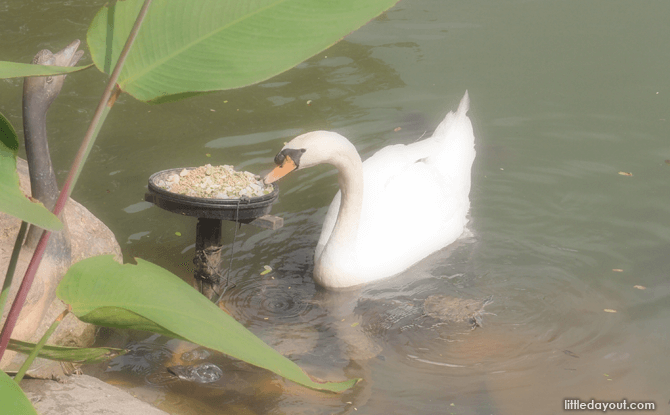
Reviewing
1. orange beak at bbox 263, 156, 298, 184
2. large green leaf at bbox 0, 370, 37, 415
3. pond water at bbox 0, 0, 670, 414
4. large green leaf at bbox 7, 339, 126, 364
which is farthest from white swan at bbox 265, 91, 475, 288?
large green leaf at bbox 0, 370, 37, 415

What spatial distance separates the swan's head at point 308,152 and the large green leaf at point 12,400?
9.61ft

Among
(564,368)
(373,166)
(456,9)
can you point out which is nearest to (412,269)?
(373,166)

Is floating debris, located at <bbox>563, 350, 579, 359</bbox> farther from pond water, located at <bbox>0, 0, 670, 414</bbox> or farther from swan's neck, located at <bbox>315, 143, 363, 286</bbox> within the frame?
swan's neck, located at <bbox>315, 143, 363, 286</bbox>

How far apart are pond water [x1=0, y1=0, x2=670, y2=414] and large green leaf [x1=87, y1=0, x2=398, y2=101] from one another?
2.62m

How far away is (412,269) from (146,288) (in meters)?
3.92

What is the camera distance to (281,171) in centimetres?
380

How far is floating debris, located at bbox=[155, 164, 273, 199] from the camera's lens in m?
3.79

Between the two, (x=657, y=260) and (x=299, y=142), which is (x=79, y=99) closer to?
(x=299, y=142)

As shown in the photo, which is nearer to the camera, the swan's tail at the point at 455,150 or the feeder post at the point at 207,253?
the feeder post at the point at 207,253

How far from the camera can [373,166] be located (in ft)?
16.4

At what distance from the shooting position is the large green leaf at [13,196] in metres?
0.81

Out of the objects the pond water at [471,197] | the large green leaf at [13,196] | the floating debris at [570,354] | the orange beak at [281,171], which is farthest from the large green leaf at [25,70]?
the floating debris at [570,354]

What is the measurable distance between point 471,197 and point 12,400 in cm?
508

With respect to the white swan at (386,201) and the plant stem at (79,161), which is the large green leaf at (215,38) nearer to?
the plant stem at (79,161)
